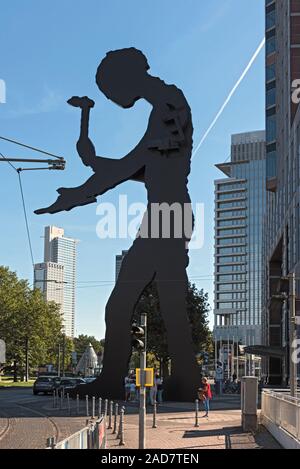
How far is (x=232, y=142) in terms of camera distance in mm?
189250

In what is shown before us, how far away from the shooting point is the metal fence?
24.9 feet

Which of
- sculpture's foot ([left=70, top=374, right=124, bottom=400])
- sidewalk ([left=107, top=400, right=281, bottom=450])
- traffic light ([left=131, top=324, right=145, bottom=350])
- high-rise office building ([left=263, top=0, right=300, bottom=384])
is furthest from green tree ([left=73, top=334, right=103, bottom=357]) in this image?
traffic light ([left=131, top=324, right=145, bottom=350])

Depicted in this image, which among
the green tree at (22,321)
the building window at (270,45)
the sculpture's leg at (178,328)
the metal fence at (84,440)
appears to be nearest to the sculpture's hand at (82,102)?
the sculpture's leg at (178,328)

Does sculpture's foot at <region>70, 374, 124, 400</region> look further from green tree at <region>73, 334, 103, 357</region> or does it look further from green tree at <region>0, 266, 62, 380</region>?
green tree at <region>73, 334, 103, 357</region>

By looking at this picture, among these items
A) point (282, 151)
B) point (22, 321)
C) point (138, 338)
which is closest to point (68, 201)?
point (138, 338)

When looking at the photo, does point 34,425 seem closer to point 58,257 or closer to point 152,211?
point 152,211

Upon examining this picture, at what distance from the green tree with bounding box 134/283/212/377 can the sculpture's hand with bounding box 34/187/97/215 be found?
18.2m

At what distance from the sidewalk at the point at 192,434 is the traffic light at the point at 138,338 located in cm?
221

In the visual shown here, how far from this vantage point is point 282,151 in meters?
61.9

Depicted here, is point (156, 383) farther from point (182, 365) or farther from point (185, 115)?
point (185, 115)

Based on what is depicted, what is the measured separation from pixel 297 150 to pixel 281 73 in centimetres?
2064

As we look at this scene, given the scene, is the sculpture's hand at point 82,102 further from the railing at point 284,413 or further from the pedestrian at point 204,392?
the railing at point 284,413

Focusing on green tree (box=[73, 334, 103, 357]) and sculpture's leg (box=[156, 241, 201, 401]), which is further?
green tree (box=[73, 334, 103, 357])

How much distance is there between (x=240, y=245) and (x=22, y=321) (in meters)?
99.8
